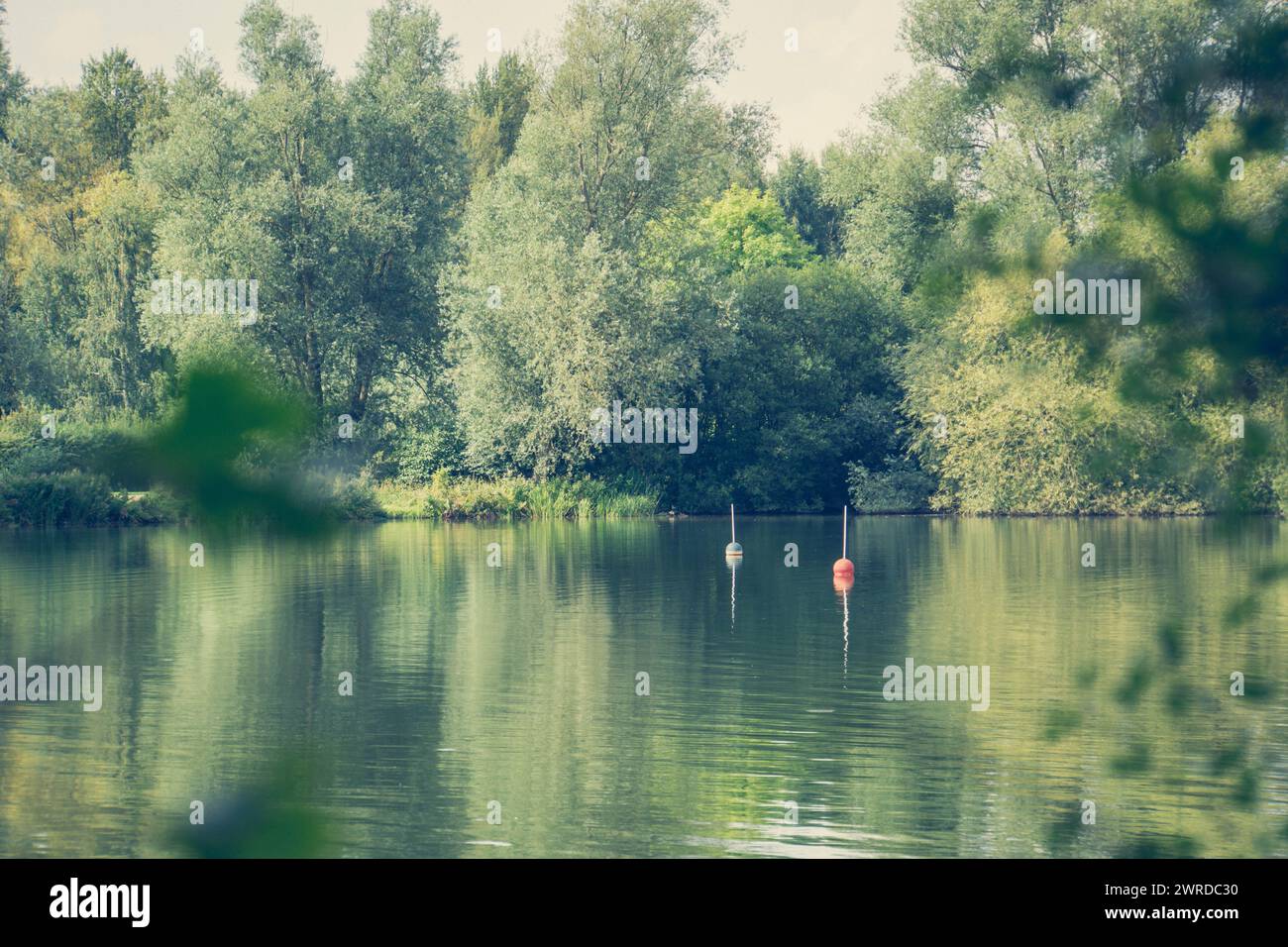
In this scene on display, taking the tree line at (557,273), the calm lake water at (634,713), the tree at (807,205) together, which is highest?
the tree at (807,205)

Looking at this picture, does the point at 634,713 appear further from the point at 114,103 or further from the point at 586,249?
the point at 114,103

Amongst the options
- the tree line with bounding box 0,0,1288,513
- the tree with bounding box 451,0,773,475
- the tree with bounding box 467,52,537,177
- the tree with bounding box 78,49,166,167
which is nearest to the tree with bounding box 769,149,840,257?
the tree with bounding box 467,52,537,177

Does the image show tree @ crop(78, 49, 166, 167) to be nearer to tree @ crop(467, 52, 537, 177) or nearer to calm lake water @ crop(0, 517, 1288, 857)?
tree @ crop(467, 52, 537, 177)

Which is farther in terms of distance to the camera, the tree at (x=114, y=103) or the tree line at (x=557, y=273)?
the tree at (x=114, y=103)

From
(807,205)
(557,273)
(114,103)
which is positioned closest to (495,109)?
(807,205)

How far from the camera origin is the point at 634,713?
58.7ft

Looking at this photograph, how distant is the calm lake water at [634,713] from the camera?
2660 mm

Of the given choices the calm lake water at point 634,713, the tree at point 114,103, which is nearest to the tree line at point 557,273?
the tree at point 114,103

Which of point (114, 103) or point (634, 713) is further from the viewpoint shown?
point (114, 103)

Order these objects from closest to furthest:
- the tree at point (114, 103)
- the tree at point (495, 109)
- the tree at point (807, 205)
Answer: the tree at point (114, 103) → the tree at point (495, 109) → the tree at point (807, 205)

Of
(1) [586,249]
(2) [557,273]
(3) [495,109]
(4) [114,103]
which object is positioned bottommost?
(2) [557,273]

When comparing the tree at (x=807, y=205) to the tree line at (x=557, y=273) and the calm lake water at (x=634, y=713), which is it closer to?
the tree line at (x=557, y=273)
